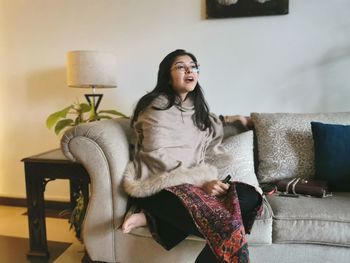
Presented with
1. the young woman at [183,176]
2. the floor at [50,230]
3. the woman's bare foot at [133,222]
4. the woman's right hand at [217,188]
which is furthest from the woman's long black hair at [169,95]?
the floor at [50,230]

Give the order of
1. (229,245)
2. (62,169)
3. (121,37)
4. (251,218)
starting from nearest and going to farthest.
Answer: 1. (229,245)
2. (251,218)
3. (62,169)
4. (121,37)

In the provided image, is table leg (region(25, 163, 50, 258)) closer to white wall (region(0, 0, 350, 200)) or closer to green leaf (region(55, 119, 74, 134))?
green leaf (region(55, 119, 74, 134))

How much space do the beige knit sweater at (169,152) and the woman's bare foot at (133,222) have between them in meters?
0.09

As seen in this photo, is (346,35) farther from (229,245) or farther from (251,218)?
(229,245)

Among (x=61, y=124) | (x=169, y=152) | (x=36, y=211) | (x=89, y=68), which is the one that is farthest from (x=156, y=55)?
(x=36, y=211)

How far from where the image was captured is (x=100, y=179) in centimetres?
140

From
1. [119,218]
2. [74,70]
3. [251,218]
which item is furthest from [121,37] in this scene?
[251,218]

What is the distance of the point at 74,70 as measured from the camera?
2.00 metres

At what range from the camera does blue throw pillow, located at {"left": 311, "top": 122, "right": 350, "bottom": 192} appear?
1.61 metres

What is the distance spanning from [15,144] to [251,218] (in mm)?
2065

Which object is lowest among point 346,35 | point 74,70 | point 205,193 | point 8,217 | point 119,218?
point 8,217

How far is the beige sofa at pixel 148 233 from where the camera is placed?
1330 millimetres

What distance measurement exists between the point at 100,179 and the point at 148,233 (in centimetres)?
32

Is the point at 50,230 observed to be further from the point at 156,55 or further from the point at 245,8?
the point at 245,8
